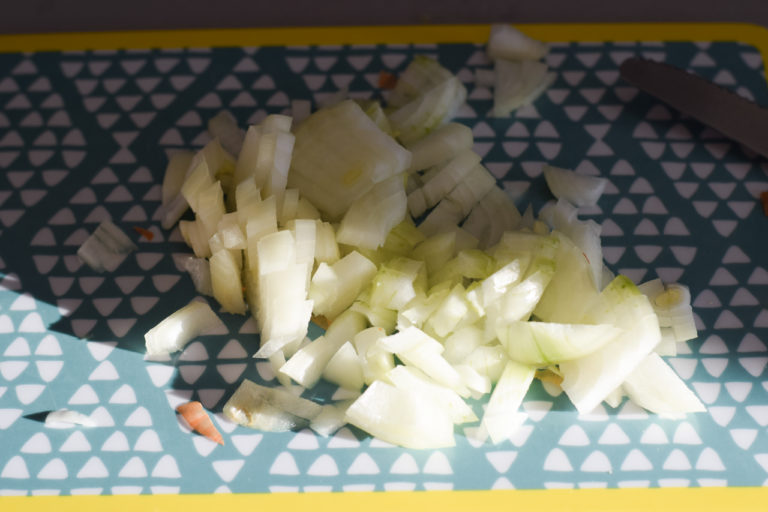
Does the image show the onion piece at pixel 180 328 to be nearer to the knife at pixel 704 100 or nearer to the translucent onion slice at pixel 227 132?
the translucent onion slice at pixel 227 132

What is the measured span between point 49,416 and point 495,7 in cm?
106

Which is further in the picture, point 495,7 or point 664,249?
point 495,7

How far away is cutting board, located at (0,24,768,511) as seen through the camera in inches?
41.0

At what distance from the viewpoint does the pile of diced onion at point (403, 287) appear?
107 cm

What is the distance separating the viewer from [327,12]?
1.57 m

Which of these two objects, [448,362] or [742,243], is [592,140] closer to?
[742,243]

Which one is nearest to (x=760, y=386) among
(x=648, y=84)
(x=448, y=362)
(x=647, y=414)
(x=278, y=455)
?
(x=647, y=414)

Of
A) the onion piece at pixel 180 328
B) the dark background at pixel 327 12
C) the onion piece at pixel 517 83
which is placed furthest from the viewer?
the dark background at pixel 327 12

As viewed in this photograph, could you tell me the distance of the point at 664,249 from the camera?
123 cm

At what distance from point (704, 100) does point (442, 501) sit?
76 centimetres

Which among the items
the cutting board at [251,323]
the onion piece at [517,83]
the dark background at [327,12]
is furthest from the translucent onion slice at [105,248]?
the onion piece at [517,83]

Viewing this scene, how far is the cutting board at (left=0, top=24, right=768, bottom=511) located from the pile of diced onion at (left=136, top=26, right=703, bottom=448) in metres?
0.04

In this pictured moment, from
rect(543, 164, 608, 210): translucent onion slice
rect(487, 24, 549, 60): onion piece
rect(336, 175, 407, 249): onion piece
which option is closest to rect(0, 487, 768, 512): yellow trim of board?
rect(336, 175, 407, 249): onion piece

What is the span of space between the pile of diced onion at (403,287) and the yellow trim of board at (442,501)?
7 centimetres
